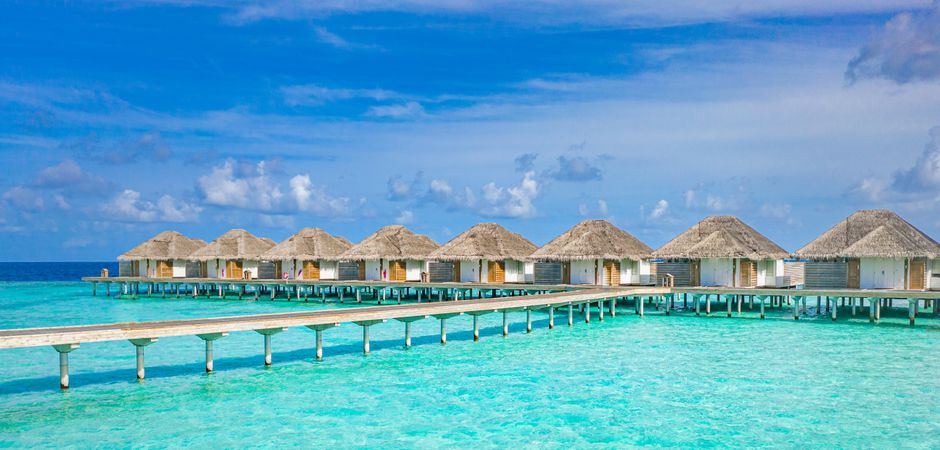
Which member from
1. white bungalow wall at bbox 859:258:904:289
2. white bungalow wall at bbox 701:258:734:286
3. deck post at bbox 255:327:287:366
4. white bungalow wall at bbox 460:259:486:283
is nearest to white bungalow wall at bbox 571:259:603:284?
white bungalow wall at bbox 701:258:734:286

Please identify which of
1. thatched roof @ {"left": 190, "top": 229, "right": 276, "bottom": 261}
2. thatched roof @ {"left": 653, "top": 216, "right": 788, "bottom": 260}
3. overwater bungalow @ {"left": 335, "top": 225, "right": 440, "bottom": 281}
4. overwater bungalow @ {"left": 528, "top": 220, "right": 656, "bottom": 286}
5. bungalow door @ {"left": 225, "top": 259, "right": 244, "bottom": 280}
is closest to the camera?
thatched roof @ {"left": 653, "top": 216, "right": 788, "bottom": 260}

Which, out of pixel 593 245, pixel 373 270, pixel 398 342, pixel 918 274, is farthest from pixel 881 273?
pixel 373 270

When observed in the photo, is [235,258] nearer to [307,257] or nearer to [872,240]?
[307,257]

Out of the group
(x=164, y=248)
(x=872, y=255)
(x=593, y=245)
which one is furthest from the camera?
(x=164, y=248)

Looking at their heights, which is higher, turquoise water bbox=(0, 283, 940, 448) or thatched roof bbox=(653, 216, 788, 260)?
thatched roof bbox=(653, 216, 788, 260)

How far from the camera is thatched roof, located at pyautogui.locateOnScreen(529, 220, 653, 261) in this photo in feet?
97.2

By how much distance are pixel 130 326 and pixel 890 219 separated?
24967mm

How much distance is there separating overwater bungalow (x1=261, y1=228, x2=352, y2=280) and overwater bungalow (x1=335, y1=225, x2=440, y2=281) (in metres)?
1.18

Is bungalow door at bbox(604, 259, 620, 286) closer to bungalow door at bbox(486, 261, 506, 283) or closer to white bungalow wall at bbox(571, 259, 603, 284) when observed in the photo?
white bungalow wall at bbox(571, 259, 603, 284)

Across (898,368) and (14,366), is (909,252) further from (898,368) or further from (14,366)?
(14,366)

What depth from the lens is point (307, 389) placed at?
13789 millimetres

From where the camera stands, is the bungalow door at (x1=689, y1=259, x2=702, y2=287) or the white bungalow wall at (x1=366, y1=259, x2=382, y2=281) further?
the white bungalow wall at (x1=366, y1=259, x2=382, y2=281)

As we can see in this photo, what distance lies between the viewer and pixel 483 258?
1280 inches

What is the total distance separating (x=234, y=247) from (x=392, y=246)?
11294 millimetres
